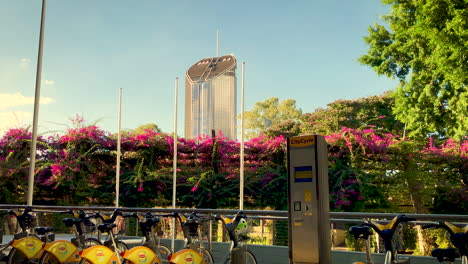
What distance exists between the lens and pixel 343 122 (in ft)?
79.6

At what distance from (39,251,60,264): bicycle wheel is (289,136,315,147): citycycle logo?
12.0ft

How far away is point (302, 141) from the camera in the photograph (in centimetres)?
509

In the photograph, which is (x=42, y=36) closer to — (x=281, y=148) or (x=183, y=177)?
(x=183, y=177)

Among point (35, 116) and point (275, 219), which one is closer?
point (275, 219)

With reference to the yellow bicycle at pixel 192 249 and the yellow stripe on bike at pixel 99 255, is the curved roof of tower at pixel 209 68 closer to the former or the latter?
the yellow bicycle at pixel 192 249

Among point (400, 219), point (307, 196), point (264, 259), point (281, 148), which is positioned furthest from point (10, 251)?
point (281, 148)

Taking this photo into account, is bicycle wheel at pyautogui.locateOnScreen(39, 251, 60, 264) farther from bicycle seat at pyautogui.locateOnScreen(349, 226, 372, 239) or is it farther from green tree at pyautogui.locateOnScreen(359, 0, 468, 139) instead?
green tree at pyautogui.locateOnScreen(359, 0, 468, 139)

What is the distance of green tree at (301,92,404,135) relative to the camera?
23344 millimetres

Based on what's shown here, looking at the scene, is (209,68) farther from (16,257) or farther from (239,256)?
(239,256)

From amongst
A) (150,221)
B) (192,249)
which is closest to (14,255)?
(150,221)

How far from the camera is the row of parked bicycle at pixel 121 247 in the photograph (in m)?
5.61

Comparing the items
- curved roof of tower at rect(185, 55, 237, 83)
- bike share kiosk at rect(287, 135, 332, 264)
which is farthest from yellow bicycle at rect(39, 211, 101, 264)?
curved roof of tower at rect(185, 55, 237, 83)

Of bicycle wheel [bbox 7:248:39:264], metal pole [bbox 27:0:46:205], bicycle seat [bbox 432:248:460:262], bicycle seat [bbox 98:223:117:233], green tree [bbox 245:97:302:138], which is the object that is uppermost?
green tree [bbox 245:97:302:138]

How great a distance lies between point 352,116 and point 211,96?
92.2 ft
